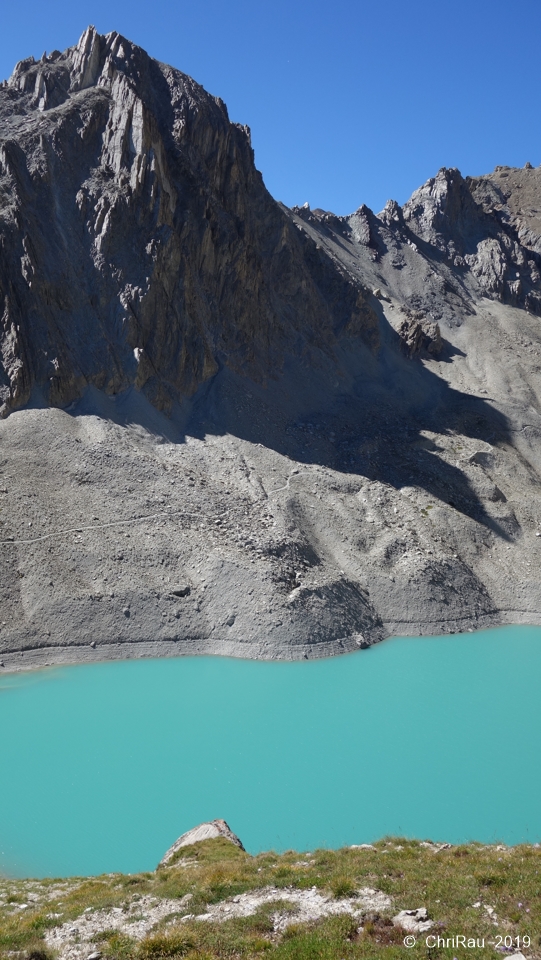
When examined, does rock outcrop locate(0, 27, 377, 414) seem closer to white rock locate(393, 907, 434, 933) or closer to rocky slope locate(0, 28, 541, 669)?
rocky slope locate(0, 28, 541, 669)

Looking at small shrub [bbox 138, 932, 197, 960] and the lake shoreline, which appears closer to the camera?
small shrub [bbox 138, 932, 197, 960]

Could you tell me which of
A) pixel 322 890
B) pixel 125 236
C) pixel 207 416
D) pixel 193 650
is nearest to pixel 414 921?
pixel 322 890

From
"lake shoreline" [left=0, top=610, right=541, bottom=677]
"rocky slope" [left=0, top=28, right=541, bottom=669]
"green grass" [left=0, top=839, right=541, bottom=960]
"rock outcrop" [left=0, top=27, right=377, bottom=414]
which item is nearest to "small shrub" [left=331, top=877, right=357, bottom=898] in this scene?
"green grass" [left=0, top=839, right=541, bottom=960]

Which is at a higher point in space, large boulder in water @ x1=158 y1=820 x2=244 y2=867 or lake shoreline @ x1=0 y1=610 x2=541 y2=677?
lake shoreline @ x1=0 y1=610 x2=541 y2=677

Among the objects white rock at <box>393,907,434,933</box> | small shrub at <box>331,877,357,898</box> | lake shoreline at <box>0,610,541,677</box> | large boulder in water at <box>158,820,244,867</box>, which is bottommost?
large boulder in water at <box>158,820,244,867</box>

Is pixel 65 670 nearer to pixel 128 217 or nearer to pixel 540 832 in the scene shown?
pixel 540 832

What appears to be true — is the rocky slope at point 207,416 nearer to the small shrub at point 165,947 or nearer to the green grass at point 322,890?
the green grass at point 322,890

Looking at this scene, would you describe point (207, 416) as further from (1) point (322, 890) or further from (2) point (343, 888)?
(2) point (343, 888)
